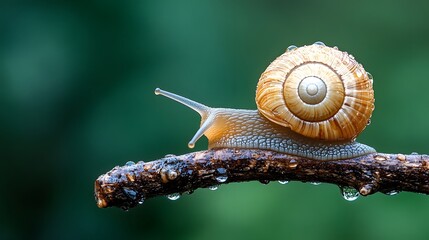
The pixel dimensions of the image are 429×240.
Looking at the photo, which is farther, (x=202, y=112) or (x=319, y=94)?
(x=202, y=112)

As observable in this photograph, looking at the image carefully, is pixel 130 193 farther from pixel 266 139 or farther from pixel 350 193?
pixel 350 193

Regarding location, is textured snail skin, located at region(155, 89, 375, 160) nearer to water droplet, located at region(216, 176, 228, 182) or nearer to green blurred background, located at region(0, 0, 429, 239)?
water droplet, located at region(216, 176, 228, 182)

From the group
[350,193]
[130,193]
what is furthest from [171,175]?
[350,193]

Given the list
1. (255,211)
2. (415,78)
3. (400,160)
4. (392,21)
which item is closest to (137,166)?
(400,160)

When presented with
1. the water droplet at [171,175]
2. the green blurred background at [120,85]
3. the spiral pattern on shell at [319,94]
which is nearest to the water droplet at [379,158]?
the spiral pattern on shell at [319,94]

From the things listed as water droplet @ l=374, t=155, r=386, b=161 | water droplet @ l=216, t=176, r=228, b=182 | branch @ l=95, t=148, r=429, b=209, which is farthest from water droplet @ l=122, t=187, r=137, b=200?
water droplet @ l=374, t=155, r=386, b=161

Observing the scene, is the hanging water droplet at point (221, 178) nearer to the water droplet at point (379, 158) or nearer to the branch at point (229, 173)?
the branch at point (229, 173)

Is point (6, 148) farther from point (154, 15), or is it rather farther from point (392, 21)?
point (392, 21)
